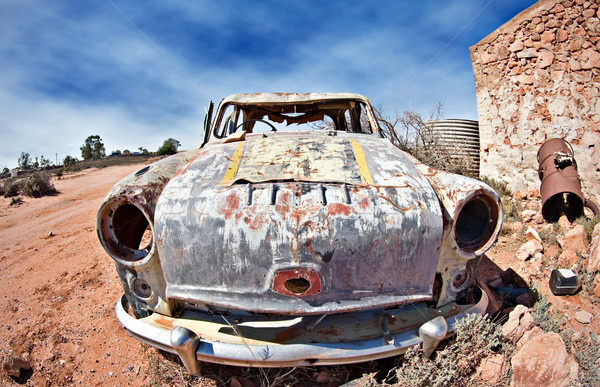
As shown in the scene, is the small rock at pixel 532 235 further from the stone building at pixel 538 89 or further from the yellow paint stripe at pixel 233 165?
the yellow paint stripe at pixel 233 165

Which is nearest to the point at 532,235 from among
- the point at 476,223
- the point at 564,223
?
the point at 564,223

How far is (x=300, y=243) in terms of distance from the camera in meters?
1.54

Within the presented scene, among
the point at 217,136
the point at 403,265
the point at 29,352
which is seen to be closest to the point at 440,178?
the point at 403,265

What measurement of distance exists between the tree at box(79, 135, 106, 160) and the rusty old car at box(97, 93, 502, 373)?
3543 cm

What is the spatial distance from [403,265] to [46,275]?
3703 millimetres

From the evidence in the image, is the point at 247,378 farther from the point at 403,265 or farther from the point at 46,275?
the point at 46,275

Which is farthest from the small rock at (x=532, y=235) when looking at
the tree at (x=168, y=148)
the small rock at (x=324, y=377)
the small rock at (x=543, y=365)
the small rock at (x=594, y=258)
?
the tree at (x=168, y=148)

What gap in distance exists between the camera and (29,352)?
2.26 meters

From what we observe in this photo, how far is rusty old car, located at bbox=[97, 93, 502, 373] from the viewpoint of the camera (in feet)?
5.08

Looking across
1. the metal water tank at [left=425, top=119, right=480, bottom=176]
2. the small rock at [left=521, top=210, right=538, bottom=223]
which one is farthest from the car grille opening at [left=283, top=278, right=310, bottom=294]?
the metal water tank at [left=425, top=119, right=480, bottom=176]

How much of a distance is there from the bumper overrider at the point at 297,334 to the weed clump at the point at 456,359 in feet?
0.24

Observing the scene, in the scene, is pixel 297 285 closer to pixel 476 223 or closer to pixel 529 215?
pixel 476 223

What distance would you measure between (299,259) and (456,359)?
108cm

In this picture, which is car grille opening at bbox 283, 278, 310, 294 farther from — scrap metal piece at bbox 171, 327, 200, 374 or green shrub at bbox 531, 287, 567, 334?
green shrub at bbox 531, 287, 567, 334
